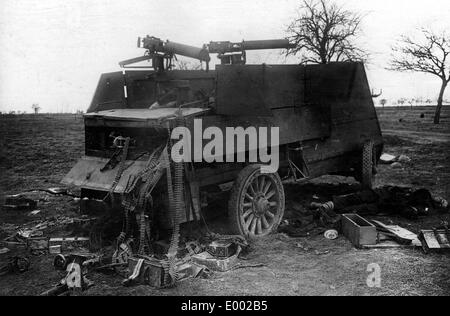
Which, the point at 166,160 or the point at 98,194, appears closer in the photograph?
the point at 166,160

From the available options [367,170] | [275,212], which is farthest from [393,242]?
[367,170]

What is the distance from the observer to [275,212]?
6551 millimetres

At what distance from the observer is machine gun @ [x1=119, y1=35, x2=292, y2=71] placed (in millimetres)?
7309

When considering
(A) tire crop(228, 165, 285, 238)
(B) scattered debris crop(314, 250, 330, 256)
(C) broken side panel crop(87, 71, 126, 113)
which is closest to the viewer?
(B) scattered debris crop(314, 250, 330, 256)

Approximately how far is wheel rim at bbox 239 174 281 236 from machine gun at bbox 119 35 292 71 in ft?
6.93

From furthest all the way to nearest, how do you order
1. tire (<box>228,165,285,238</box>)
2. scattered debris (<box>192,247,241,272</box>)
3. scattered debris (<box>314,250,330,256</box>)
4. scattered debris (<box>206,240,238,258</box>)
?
tire (<box>228,165,285,238</box>)
scattered debris (<box>314,250,330,256</box>)
scattered debris (<box>206,240,238,258</box>)
scattered debris (<box>192,247,241,272</box>)

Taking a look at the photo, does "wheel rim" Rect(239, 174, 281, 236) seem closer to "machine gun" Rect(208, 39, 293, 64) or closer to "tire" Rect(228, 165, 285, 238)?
"tire" Rect(228, 165, 285, 238)

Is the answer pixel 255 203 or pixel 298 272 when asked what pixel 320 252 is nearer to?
pixel 298 272

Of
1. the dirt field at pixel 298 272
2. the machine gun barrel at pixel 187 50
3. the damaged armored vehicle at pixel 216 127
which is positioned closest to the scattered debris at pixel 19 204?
the dirt field at pixel 298 272

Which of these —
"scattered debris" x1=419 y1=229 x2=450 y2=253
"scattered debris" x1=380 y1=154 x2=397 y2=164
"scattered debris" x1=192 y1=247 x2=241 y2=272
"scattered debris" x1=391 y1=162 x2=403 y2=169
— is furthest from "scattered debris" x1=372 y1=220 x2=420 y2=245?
"scattered debris" x1=380 y1=154 x2=397 y2=164

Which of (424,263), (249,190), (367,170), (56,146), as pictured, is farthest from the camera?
(56,146)

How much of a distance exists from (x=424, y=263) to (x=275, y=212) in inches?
84.3
